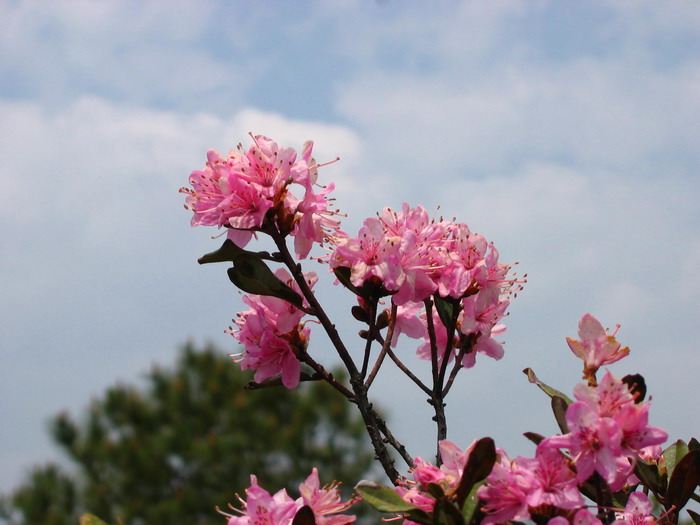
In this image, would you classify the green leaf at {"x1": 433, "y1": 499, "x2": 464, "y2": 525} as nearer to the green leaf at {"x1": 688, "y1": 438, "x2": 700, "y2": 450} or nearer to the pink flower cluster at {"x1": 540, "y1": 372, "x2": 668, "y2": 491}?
the pink flower cluster at {"x1": 540, "y1": 372, "x2": 668, "y2": 491}

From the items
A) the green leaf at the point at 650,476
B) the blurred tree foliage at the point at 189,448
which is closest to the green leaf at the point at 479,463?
the green leaf at the point at 650,476

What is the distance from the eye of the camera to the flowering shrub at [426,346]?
46.5 inches

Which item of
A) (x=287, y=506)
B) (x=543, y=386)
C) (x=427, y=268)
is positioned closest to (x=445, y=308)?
(x=427, y=268)

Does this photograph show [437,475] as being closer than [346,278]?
Yes

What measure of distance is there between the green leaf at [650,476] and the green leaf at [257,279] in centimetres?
72

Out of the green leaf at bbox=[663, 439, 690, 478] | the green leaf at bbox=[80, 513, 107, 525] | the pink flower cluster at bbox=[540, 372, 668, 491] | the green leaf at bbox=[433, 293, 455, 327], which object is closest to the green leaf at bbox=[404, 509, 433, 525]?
the pink flower cluster at bbox=[540, 372, 668, 491]

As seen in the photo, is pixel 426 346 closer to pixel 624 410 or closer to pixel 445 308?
pixel 445 308

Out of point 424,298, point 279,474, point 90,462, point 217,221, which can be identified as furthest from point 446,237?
point 90,462

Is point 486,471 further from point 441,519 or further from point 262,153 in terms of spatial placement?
point 262,153

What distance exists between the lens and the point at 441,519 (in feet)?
3.83

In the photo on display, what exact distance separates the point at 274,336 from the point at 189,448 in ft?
39.5

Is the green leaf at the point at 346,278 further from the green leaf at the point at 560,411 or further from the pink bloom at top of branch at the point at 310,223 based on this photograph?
the green leaf at the point at 560,411

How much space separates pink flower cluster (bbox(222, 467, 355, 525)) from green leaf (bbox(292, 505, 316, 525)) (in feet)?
0.05

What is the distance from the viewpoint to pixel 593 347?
138 centimetres
